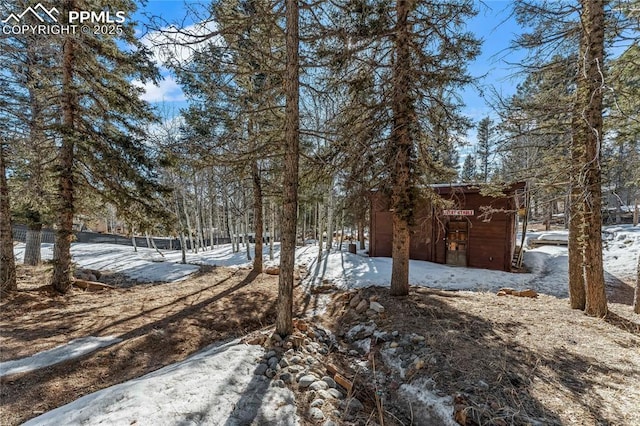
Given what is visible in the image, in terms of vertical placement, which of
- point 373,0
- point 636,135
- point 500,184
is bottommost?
point 500,184

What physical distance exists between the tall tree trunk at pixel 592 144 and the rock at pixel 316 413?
5.52 m

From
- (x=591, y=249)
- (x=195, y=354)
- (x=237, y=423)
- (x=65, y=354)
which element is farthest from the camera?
(x=591, y=249)

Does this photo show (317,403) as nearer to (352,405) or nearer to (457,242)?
(352,405)

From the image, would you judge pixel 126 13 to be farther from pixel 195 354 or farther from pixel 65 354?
pixel 195 354

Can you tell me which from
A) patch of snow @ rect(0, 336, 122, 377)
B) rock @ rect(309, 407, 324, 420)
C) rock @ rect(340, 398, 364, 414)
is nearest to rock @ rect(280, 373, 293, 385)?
rock @ rect(309, 407, 324, 420)

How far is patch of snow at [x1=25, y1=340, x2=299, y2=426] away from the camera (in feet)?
7.84

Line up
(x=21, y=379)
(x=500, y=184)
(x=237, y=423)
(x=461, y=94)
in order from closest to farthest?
(x=237, y=423), (x=21, y=379), (x=461, y=94), (x=500, y=184)

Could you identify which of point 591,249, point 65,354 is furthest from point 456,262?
point 65,354

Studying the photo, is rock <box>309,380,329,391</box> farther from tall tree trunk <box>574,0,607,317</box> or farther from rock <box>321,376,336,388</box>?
tall tree trunk <box>574,0,607,317</box>

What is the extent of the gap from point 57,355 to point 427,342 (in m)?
5.46

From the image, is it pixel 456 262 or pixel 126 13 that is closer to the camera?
pixel 126 13

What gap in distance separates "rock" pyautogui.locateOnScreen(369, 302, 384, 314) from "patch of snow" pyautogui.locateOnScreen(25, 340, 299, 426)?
2947 millimetres

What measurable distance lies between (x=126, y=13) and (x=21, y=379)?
7568mm

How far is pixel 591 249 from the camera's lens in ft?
17.6
